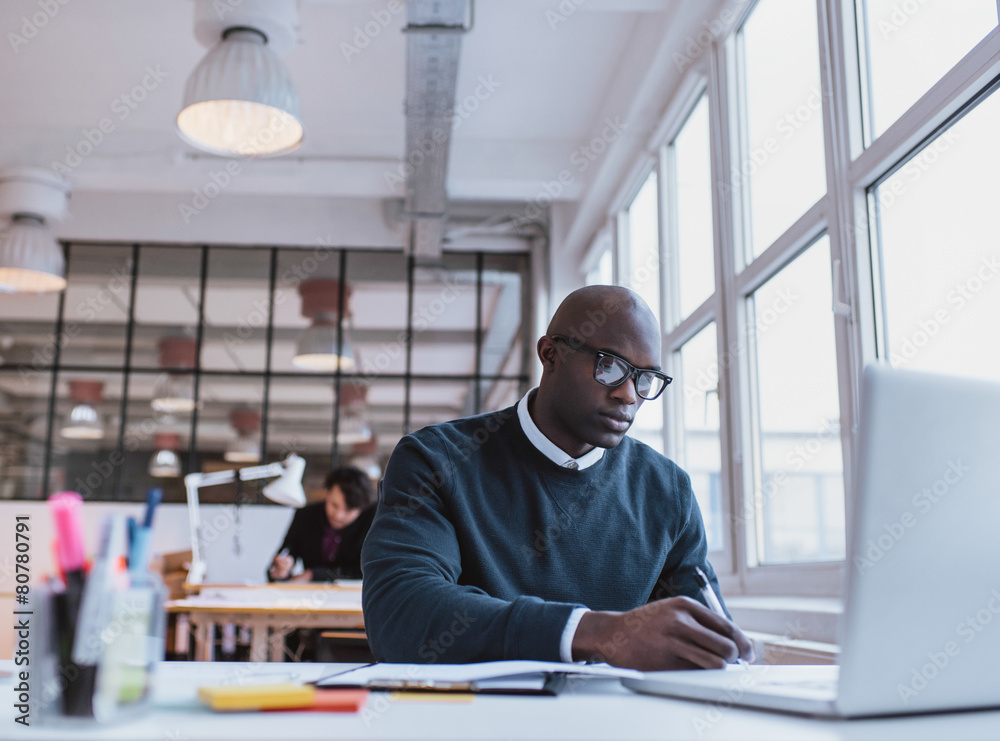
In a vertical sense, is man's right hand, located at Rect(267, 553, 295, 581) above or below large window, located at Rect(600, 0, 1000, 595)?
below

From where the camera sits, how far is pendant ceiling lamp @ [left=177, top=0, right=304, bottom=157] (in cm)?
313

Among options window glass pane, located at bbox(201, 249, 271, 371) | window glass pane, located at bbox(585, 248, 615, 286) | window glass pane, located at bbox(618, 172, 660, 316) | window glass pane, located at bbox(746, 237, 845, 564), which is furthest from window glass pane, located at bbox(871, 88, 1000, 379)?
window glass pane, located at bbox(201, 249, 271, 371)

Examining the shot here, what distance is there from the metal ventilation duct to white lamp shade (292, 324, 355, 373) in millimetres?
1080

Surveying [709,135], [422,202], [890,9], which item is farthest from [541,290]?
[890,9]

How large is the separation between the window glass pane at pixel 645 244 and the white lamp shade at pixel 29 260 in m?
3.35

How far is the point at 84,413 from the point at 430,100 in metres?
4.30

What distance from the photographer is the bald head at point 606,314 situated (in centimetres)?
153

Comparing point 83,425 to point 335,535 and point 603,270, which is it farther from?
point 603,270

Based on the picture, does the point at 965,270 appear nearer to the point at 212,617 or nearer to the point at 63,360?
the point at 212,617

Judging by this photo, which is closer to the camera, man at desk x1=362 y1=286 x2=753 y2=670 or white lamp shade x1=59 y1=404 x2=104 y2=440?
man at desk x1=362 y1=286 x2=753 y2=670

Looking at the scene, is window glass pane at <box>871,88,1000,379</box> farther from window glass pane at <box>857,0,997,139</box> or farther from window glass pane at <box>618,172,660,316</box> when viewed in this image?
window glass pane at <box>618,172,660,316</box>

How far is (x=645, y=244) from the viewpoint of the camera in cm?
521

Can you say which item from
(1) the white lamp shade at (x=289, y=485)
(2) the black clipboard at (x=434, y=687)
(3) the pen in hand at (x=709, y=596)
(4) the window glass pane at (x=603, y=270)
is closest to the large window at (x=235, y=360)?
(4) the window glass pane at (x=603, y=270)

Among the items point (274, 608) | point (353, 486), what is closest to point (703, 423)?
point (353, 486)
